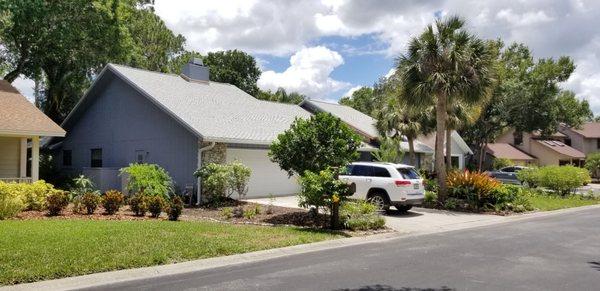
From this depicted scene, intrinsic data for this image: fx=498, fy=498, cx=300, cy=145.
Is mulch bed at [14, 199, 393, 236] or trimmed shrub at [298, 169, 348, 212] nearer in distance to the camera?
trimmed shrub at [298, 169, 348, 212]

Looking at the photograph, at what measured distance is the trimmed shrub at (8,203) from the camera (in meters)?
12.4

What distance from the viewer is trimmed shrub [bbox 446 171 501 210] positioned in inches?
750

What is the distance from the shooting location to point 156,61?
42.0m

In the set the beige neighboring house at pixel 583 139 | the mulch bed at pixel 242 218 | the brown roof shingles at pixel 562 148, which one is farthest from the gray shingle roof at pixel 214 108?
the beige neighboring house at pixel 583 139

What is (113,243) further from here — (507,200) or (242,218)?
(507,200)

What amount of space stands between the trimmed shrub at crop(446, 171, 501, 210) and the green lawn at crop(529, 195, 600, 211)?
311 cm

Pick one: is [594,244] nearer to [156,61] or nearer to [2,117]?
[2,117]

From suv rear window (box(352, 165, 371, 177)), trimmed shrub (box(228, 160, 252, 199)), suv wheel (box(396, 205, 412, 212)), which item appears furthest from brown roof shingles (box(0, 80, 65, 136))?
suv wheel (box(396, 205, 412, 212))

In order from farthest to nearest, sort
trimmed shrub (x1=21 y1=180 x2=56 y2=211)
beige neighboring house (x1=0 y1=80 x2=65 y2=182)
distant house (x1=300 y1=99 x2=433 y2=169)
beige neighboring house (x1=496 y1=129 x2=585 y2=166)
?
beige neighboring house (x1=496 y1=129 x2=585 y2=166) → distant house (x1=300 y1=99 x2=433 y2=169) → beige neighboring house (x1=0 y1=80 x2=65 y2=182) → trimmed shrub (x1=21 y1=180 x2=56 y2=211)

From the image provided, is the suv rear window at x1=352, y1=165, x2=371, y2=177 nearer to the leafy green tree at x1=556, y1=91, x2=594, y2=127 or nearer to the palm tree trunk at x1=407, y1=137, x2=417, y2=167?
the palm tree trunk at x1=407, y1=137, x2=417, y2=167

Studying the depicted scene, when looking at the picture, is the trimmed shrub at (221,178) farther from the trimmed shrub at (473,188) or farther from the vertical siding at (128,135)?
the trimmed shrub at (473,188)

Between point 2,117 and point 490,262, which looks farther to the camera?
point 2,117

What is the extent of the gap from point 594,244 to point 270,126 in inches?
560

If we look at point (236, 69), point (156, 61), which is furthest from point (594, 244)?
point (236, 69)
